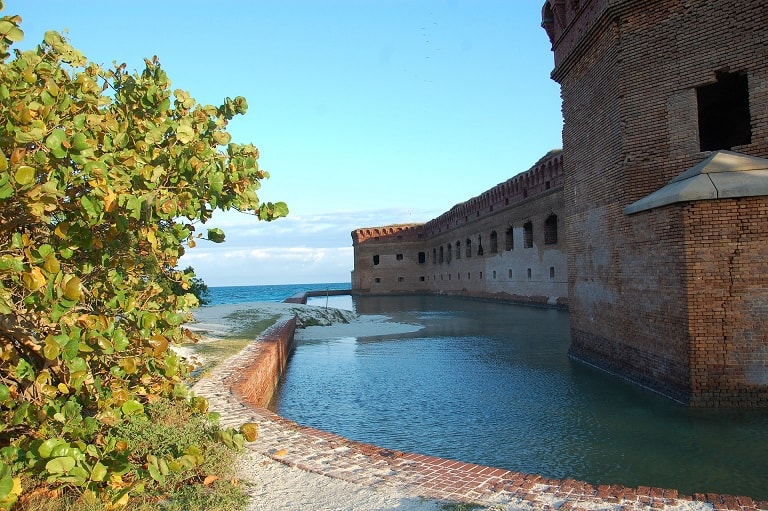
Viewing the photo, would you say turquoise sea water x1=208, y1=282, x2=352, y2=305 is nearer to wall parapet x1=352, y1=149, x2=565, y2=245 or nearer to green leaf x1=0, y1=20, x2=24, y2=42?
wall parapet x1=352, y1=149, x2=565, y2=245

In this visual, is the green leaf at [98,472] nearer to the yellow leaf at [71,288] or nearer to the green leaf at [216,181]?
the yellow leaf at [71,288]

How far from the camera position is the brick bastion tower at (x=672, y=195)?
647cm

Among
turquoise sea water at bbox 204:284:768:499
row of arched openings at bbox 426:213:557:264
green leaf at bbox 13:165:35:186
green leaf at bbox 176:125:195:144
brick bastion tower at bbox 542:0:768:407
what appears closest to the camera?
green leaf at bbox 13:165:35:186

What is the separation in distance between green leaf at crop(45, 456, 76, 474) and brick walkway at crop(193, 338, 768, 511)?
1838mm

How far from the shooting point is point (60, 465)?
2.64 m

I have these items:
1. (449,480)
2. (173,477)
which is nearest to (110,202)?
(173,477)

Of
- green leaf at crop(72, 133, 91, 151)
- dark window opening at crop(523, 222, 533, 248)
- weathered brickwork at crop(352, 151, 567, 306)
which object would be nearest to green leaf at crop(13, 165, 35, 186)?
green leaf at crop(72, 133, 91, 151)

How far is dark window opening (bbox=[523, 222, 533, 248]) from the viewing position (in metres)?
25.8

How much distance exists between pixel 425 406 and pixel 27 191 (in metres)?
5.91

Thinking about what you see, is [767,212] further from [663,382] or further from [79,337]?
[79,337]

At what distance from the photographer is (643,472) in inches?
197

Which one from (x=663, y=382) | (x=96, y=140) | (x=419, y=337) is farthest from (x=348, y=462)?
(x=419, y=337)

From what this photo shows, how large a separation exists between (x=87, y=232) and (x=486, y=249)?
29.4m

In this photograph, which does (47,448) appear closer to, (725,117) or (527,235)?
(725,117)
